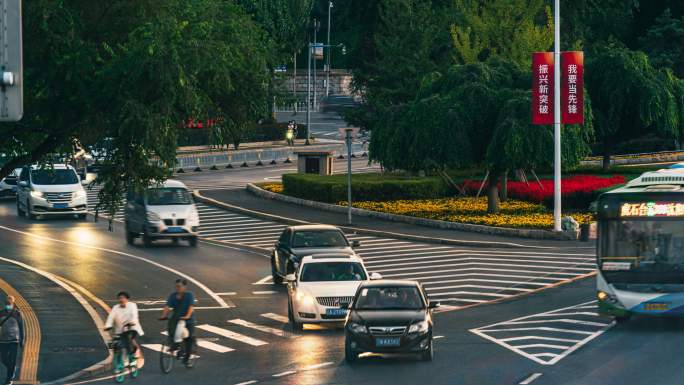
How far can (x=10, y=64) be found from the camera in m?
13.3

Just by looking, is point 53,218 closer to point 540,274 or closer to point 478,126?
point 478,126

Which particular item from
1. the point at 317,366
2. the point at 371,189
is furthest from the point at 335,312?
the point at 371,189

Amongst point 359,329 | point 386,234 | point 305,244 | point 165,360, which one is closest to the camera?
point 165,360

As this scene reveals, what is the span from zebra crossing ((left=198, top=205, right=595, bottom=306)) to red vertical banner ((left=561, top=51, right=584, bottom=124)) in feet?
20.0

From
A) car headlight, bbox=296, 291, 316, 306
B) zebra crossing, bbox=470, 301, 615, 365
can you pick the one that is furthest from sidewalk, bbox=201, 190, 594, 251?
car headlight, bbox=296, 291, 316, 306

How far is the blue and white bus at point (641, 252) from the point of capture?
27156 millimetres

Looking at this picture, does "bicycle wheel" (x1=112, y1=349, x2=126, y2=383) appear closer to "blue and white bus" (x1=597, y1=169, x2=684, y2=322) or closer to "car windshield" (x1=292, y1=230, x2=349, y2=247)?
"blue and white bus" (x1=597, y1=169, x2=684, y2=322)

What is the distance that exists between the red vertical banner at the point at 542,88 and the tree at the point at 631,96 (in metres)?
11.7

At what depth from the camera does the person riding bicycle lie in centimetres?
2403

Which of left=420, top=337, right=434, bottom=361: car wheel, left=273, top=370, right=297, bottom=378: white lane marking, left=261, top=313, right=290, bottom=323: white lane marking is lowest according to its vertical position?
left=261, top=313, right=290, bottom=323: white lane marking

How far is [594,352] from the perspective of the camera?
2514cm

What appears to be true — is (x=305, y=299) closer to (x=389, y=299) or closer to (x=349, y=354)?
(x=389, y=299)

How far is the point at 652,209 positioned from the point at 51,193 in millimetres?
29761

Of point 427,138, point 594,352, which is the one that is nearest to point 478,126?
point 427,138
